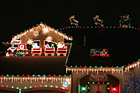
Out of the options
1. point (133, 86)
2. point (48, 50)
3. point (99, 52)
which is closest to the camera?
point (133, 86)

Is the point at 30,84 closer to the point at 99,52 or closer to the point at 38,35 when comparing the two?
the point at 38,35

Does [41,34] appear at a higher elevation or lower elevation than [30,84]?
higher

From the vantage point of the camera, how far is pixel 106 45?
1498cm

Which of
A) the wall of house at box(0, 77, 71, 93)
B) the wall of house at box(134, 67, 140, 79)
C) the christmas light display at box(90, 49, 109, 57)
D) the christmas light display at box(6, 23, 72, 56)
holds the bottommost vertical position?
the wall of house at box(0, 77, 71, 93)

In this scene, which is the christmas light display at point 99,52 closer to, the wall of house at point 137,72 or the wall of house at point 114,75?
the wall of house at point 114,75

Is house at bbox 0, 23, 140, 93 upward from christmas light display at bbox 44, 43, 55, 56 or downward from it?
downward

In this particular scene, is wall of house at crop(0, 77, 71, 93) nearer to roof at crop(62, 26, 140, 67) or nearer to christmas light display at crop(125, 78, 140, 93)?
roof at crop(62, 26, 140, 67)

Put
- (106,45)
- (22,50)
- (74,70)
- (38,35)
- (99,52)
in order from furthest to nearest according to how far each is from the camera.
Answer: (38,35), (22,50), (106,45), (99,52), (74,70)

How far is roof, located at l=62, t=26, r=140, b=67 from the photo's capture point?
12771mm

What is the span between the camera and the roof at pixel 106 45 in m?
12.8

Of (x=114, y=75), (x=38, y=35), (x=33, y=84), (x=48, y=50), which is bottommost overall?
(x=33, y=84)

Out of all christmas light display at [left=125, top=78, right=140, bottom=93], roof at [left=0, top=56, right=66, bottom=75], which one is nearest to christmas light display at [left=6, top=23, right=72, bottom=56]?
roof at [left=0, top=56, right=66, bottom=75]

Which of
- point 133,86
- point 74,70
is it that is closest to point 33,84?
point 74,70

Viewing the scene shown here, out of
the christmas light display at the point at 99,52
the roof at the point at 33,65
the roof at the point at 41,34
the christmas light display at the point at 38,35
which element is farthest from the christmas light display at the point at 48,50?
the christmas light display at the point at 99,52
